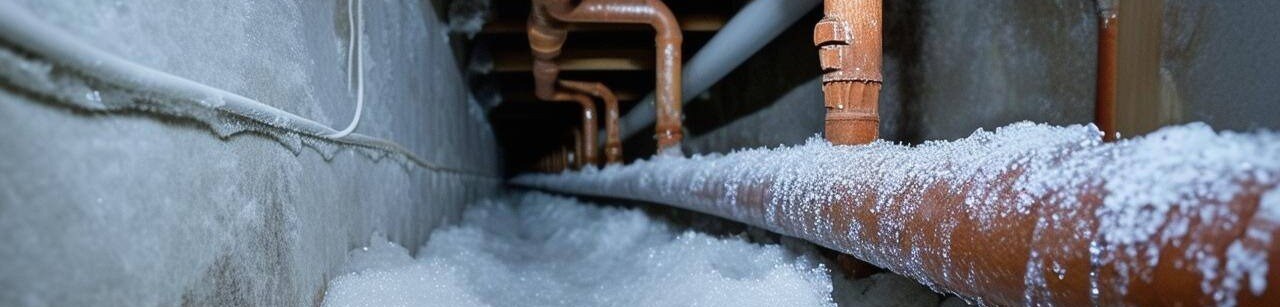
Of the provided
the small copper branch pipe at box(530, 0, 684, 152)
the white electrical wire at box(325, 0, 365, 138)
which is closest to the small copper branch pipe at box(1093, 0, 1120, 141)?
the white electrical wire at box(325, 0, 365, 138)

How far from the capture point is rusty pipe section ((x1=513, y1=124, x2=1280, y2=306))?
0.36 metres

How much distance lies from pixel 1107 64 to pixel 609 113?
253 centimetres

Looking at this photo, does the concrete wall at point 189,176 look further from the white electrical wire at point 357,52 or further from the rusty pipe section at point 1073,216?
the rusty pipe section at point 1073,216

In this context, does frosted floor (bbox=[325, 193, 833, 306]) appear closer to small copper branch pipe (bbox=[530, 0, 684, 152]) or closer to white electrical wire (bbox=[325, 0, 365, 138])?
white electrical wire (bbox=[325, 0, 365, 138])

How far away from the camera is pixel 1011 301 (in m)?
0.52

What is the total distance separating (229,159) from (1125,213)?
67 cm

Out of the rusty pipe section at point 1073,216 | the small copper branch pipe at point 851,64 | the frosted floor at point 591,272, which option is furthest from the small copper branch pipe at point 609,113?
the rusty pipe section at point 1073,216

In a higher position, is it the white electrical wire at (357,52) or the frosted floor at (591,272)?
the white electrical wire at (357,52)

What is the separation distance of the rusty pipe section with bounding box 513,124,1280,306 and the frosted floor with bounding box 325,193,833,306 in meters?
0.27

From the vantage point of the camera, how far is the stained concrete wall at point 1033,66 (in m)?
0.95

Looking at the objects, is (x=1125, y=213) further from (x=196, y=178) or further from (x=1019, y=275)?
(x=196, y=178)

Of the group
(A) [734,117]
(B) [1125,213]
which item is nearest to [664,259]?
(B) [1125,213]

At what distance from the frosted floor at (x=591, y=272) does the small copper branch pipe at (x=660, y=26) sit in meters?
0.35

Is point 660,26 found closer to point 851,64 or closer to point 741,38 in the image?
point 741,38
